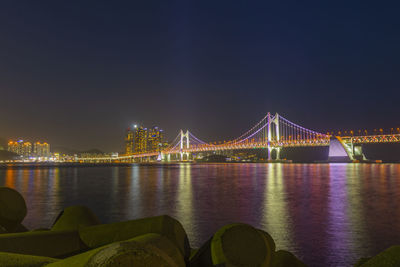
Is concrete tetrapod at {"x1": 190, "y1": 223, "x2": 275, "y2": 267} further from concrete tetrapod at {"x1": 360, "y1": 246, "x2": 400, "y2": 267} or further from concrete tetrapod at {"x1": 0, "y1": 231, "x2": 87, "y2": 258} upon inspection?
concrete tetrapod at {"x1": 0, "y1": 231, "x2": 87, "y2": 258}

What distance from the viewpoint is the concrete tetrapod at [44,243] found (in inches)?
105

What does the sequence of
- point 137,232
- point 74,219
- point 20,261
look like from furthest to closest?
1. point 74,219
2. point 137,232
3. point 20,261

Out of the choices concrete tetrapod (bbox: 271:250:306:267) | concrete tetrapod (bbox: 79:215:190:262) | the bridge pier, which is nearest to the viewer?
concrete tetrapod (bbox: 271:250:306:267)

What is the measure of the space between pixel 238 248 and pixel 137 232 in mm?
968

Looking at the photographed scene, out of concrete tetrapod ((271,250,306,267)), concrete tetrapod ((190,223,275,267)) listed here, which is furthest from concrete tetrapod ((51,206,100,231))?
concrete tetrapod ((271,250,306,267))

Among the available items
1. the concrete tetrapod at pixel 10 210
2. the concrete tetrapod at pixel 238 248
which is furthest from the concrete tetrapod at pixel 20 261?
the concrete tetrapod at pixel 10 210

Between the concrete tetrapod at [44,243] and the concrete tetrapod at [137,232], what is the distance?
0.10m

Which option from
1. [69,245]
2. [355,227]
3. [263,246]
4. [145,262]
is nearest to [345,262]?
[355,227]

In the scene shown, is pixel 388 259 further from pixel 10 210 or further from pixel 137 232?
pixel 10 210

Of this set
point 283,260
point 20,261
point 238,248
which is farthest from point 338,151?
point 20,261

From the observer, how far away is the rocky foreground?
1321 mm

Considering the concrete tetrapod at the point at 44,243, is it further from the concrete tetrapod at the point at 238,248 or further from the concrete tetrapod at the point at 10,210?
the concrete tetrapod at the point at 10,210

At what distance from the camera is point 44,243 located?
2.81 metres

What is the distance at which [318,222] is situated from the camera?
886cm
